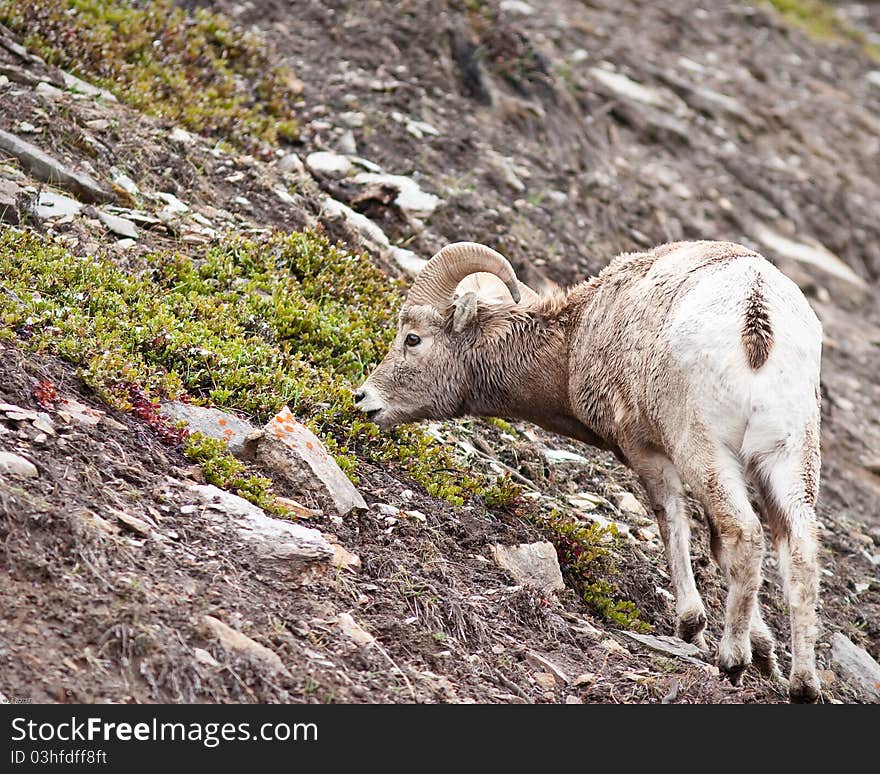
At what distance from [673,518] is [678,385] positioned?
144 cm

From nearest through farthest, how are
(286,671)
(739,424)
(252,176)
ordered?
(286,671) < (739,424) < (252,176)

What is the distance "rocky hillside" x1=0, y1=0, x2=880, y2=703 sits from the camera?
19.0ft

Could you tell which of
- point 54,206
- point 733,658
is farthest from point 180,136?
point 733,658

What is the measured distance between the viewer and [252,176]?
447 inches

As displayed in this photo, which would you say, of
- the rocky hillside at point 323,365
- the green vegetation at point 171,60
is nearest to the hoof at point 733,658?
the rocky hillside at point 323,365

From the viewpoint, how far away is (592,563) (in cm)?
835

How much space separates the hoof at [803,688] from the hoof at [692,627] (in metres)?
1.21

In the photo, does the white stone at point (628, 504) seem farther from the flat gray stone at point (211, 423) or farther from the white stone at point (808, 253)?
the white stone at point (808, 253)

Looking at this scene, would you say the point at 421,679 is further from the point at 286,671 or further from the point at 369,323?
the point at 369,323

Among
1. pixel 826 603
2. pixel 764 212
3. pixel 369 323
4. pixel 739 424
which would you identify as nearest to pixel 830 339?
pixel 764 212

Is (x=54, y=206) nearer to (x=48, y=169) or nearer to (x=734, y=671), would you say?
(x=48, y=169)

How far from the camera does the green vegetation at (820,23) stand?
2698 centimetres

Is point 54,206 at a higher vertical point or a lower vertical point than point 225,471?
higher
